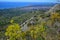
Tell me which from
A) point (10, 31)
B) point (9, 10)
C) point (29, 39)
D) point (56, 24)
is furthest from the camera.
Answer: point (9, 10)

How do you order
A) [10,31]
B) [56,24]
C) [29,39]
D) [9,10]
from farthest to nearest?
1. [9,10]
2. [56,24]
3. [29,39]
4. [10,31]

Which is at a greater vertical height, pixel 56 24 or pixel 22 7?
pixel 56 24

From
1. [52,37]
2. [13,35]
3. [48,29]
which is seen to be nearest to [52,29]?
[48,29]

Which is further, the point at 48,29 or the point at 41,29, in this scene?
the point at 48,29

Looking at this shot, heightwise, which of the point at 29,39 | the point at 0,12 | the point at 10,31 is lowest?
the point at 0,12

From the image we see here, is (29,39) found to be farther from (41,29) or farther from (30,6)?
(30,6)

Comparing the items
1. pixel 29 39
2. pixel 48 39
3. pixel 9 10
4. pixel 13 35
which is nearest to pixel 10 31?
pixel 13 35

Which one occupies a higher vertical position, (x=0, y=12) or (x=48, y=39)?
(x=48, y=39)

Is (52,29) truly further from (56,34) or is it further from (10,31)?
(10,31)

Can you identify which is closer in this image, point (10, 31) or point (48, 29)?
point (10, 31)
